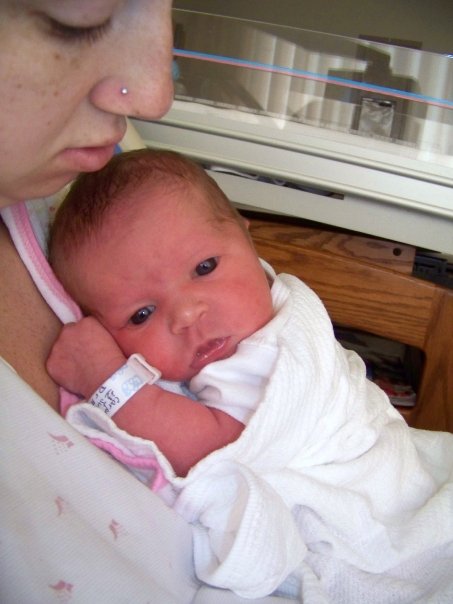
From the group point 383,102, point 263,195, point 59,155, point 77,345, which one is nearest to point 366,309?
point 263,195

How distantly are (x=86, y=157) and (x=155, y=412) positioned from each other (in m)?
0.28

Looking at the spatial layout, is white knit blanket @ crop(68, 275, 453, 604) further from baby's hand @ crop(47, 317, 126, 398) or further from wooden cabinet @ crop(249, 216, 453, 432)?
wooden cabinet @ crop(249, 216, 453, 432)

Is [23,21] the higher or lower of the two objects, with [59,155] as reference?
higher

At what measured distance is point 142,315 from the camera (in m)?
0.83

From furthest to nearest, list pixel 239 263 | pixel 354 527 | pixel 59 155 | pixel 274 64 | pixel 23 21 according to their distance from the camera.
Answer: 1. pixel 274 64
2. pixel 239 263
3. pixel 354 527
4. pixel 59 155
5. pixel 23 21

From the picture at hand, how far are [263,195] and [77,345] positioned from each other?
677mm

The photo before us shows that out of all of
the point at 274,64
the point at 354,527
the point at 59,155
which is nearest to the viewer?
the point at 59,155

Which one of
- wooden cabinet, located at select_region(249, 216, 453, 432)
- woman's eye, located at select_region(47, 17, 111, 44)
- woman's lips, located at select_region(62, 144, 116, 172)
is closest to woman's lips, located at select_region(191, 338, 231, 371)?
woman's lips, located at select_region(62, 144, 116, 172)

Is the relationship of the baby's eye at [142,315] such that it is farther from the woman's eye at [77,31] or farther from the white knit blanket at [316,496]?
the woman's eye at [77,31]

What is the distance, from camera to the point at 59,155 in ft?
2.00

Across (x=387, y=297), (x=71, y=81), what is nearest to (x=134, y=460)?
(x=71, y=81)

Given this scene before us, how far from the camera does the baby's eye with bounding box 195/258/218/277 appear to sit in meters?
0.84

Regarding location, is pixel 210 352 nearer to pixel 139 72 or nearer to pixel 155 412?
pixel 155 412

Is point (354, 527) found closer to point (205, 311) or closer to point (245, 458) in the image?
point (245, 458)
